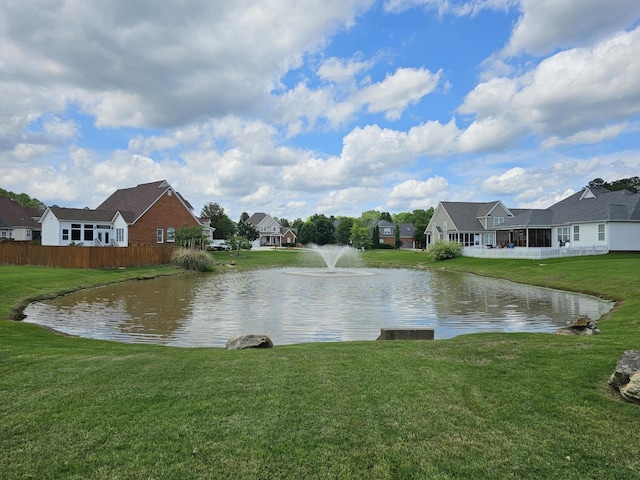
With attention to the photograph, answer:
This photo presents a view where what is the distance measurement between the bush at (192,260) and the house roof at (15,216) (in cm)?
3813

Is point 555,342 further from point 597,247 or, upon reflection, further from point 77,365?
point 597,247

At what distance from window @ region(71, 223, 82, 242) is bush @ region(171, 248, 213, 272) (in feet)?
50.0

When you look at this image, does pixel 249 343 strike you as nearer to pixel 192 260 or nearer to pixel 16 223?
pixel 192 260

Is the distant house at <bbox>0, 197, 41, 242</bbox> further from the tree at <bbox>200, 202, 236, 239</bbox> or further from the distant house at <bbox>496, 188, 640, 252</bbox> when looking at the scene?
the distant house at <bbox>496, 188, 640, 252</bbox>

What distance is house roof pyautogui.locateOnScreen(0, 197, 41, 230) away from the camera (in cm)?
6125

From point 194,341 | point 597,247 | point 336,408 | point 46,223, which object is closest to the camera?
point 336,408

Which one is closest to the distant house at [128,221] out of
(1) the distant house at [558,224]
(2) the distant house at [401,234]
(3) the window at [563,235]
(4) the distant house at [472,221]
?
(4) the distant house at [472,221]

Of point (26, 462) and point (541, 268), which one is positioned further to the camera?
point (541, 268)

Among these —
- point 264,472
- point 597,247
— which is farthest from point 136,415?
point 597,247

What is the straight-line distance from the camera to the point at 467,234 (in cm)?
6144

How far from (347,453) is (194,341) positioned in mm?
8327

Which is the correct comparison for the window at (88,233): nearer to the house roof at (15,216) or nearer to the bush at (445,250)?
the house roof at (15,216)

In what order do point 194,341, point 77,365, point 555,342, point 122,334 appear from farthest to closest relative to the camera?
point 122,334, point 194,341, point 555,342, point 77,365

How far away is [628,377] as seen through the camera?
219 inches
